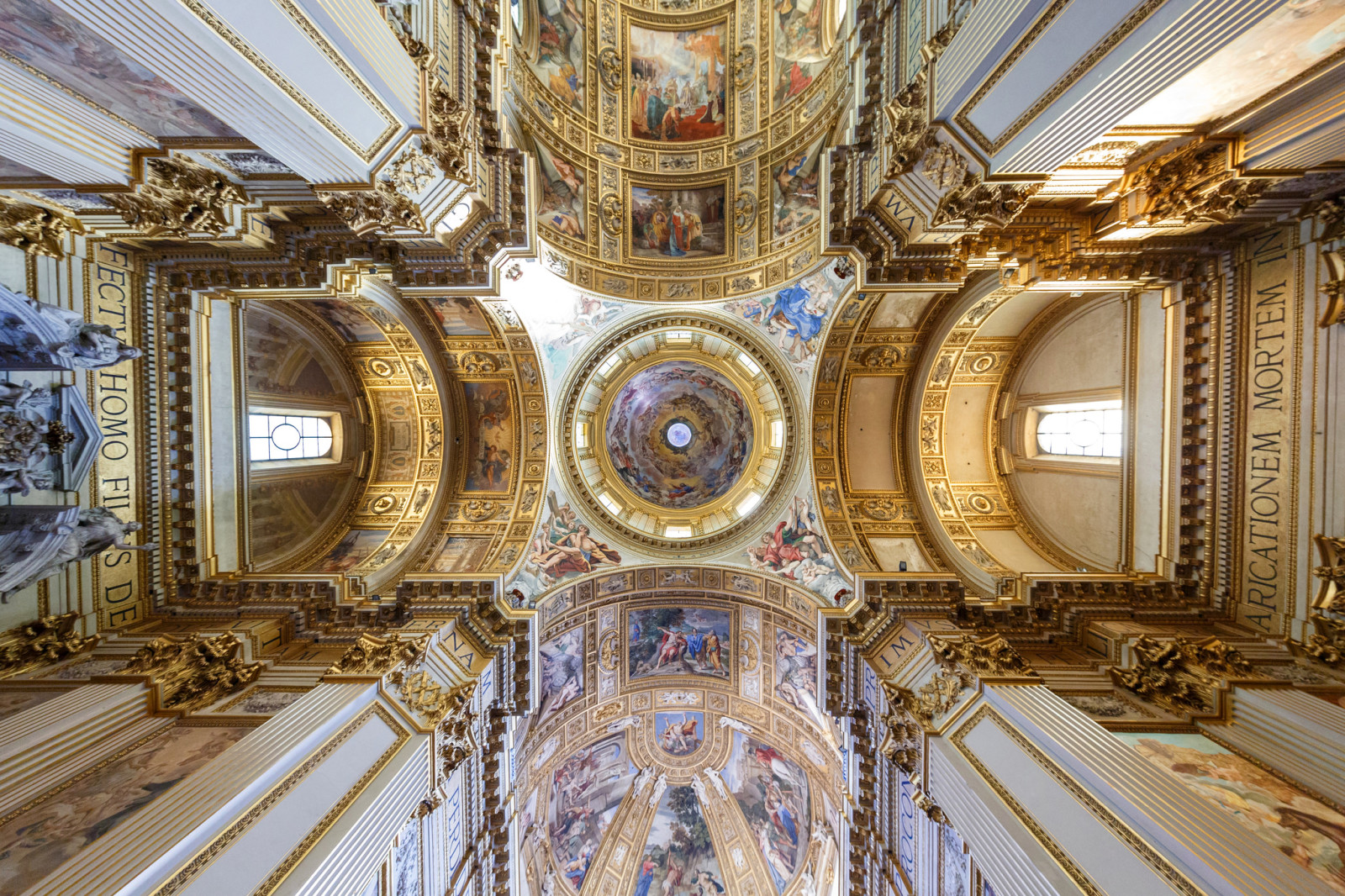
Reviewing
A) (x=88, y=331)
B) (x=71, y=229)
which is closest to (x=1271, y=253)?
(x=88, y=331)

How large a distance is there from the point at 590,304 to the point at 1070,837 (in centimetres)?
1365

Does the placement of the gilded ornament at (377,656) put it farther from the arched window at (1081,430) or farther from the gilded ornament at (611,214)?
the arched window at (1081,430)

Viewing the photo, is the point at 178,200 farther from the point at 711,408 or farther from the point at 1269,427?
the point at 1269,427

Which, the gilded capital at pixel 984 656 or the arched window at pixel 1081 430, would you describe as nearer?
the gilded capital at pixel 984 656

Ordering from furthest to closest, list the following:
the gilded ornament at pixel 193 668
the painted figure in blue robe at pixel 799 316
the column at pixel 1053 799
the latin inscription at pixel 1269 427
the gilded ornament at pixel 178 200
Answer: the painted figure in blue robe at pixel 799 316 < the gilded ornament at pixel 193 668 < the latin inscription at pixel 1269 427 < the gilded ornament at pixel 178 200 < the column at pixel 1053 799

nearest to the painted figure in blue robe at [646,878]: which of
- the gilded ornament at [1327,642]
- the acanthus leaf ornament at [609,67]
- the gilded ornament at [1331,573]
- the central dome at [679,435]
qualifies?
the central dome at [679,435]

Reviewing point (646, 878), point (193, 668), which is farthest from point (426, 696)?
point (646, 878)

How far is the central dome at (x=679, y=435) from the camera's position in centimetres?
1608

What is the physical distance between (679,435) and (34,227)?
1472 cm

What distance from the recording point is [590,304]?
13.4 meters

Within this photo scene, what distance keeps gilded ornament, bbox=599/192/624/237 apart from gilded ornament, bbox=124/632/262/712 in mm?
12611

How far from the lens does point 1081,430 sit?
41.1 feet

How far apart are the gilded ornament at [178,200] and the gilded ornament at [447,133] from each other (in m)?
3.35

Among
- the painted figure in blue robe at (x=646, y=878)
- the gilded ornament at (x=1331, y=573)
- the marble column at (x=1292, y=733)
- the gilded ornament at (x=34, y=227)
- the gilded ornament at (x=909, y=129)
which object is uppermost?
the gilded ornament at (x=909, y=129)
